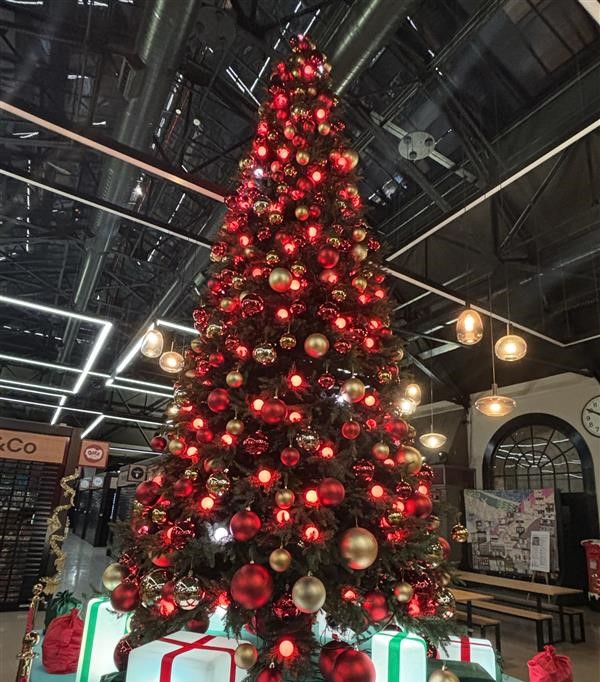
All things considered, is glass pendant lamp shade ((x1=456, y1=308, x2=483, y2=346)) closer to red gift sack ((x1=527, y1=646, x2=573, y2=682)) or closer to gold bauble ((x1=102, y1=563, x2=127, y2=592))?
red gift sack ((x1=527, y1=646, x2=573, y2=682))

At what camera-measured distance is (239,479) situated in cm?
188

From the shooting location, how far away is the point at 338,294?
220 cm

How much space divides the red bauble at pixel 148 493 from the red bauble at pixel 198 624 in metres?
0.54

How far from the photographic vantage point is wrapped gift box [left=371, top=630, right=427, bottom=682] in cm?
178

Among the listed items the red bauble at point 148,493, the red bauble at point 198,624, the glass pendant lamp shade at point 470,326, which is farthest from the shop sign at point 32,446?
the glass pendant lamp shade at point 470,326

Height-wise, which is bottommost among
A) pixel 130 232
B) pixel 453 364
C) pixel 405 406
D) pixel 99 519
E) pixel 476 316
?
pixel 99 519

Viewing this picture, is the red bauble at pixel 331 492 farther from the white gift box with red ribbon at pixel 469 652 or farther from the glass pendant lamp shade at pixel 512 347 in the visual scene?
the glass pendant lamp shade at pixel 512 347

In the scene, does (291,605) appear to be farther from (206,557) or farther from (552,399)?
(552,399)

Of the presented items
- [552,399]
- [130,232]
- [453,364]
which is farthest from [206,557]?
[453,364]

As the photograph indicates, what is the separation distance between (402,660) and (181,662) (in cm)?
83

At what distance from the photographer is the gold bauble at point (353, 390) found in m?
2.02

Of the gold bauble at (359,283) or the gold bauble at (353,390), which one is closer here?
the gold bauble at (353,390)

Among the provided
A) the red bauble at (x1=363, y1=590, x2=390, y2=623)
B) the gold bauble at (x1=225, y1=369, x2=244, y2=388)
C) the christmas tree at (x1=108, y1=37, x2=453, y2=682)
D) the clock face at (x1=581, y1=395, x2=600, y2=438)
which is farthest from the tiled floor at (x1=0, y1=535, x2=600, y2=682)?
the clock face at (x1=581, y1=395, x2=600, y2=438)

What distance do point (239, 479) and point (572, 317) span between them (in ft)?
24.6
